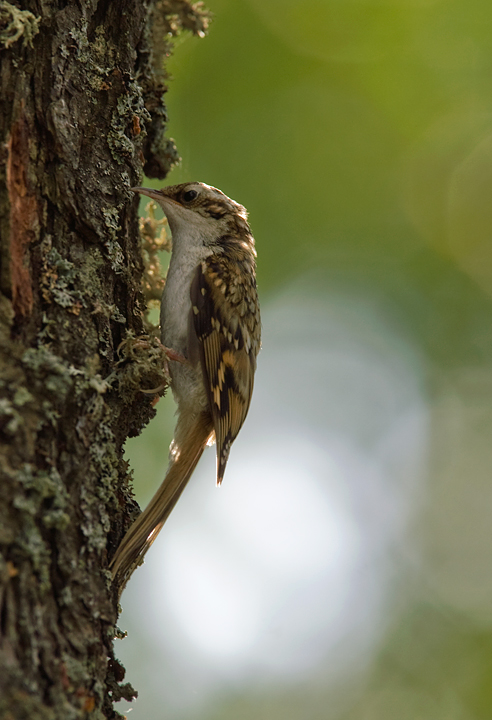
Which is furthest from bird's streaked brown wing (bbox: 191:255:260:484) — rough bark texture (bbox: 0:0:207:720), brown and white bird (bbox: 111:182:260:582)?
rough bark texture (bbox: 0:0:207:720)

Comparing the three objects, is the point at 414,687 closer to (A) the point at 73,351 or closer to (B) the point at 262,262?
(B) the point at 262,262

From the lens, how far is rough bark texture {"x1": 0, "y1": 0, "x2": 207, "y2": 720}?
147 cm

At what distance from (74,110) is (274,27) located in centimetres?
298

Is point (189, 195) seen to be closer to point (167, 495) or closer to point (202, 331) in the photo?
point (202, 331)

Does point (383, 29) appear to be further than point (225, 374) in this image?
Yes

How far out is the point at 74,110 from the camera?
1.99 m

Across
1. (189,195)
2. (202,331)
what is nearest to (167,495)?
(202,331)

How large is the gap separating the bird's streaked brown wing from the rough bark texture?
0.46 m

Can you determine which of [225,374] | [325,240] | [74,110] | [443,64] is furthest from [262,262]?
[74,110]

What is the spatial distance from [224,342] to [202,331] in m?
0.11

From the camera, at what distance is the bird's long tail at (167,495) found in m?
1.90

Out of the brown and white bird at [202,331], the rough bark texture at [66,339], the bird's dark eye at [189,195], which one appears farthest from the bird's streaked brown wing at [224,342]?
the rough bark texture at [66,339]

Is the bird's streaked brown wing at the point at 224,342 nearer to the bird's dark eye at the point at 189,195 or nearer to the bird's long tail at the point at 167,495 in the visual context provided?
the bird's long tail at the point at 167,495

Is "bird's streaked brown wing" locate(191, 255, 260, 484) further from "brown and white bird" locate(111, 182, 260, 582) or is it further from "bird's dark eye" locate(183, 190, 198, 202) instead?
"bird's dark eye" locate(183, 190, 198, 202)
